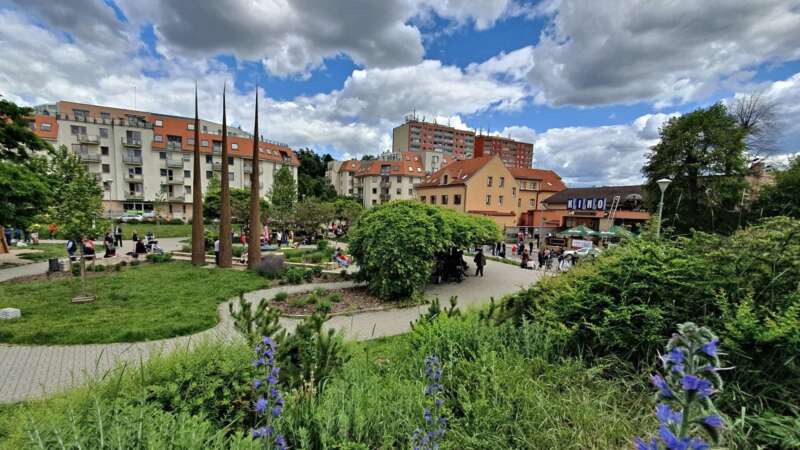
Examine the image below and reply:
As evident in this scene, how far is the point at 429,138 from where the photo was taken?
364ft

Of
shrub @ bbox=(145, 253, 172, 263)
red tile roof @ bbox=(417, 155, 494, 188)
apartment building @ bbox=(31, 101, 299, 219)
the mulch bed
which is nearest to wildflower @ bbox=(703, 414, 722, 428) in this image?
the mulch bed

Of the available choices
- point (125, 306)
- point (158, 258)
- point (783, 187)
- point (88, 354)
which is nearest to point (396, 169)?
point (158, 258)

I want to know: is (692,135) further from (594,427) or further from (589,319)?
(594,427)

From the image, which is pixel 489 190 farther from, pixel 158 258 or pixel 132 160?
pixel 132 160

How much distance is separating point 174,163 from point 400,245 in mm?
56549

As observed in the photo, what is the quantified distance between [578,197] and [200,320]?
45.1 m

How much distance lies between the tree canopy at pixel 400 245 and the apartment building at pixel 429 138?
86379mm

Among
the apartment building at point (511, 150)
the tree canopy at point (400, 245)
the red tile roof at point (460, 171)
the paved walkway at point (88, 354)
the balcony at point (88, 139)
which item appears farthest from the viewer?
the apartment building at point (511, 150)

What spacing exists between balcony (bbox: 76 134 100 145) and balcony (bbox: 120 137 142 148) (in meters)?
3.22

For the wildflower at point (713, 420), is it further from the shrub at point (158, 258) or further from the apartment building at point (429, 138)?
the apartment building at point (429, 138)

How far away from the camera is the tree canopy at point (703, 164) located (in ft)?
67.2

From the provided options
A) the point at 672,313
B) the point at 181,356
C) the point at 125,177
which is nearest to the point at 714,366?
the point at 672,313

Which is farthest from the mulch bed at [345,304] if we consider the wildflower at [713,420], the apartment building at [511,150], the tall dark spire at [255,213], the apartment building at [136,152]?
the apartment building at [511,150]

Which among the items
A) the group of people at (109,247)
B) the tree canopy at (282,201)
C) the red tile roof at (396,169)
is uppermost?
the red tile roof at (396,169)
